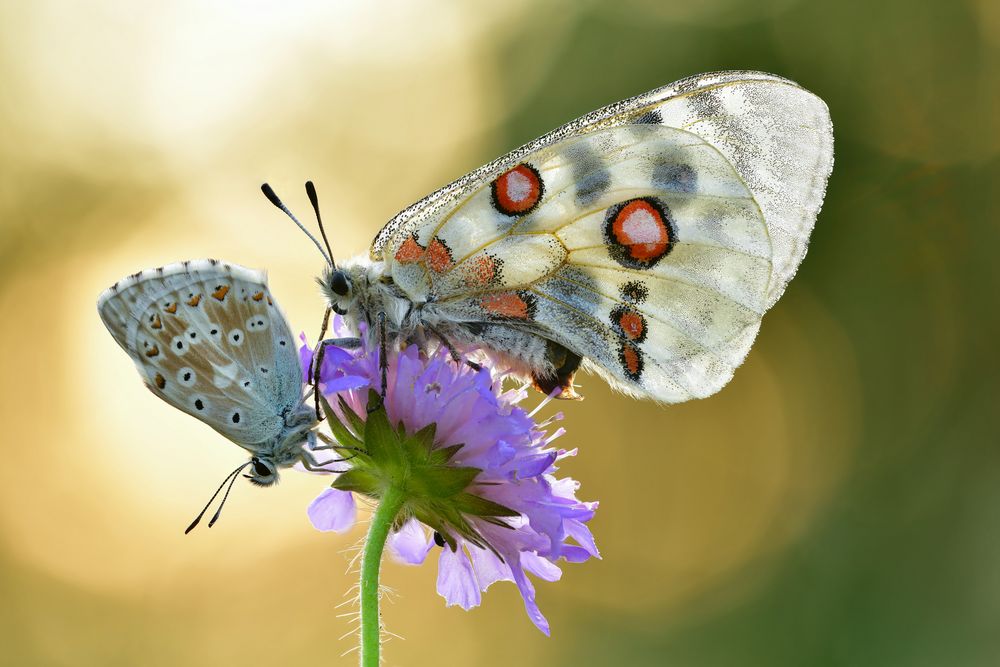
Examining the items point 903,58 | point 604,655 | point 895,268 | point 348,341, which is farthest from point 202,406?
point 903,58

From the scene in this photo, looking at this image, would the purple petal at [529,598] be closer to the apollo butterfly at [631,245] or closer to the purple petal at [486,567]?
the purple petal at [486,567]

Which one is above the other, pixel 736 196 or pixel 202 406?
pixel 736 196

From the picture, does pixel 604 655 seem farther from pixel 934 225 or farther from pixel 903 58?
pixel 903 58

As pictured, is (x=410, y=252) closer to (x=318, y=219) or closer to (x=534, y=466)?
(x=318, y=219)

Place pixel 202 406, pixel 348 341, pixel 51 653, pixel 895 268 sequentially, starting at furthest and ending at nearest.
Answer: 1. pixel 895 268
2. pixel 51 653
3. pixel 348 341
4. pixel 202 406

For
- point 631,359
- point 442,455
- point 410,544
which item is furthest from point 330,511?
point 631,359

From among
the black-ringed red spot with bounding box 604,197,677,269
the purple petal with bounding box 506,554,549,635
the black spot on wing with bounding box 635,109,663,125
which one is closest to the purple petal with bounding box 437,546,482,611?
the purple petal with bounding box 506,554,549,635

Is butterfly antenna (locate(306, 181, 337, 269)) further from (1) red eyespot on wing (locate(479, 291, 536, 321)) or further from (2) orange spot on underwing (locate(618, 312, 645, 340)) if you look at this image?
(2) orange spot on underwing (locate(618, 312, 645, 340))

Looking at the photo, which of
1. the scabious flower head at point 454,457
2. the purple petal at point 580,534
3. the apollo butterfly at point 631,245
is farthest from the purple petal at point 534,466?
the apollo butterfly at point 631,245
